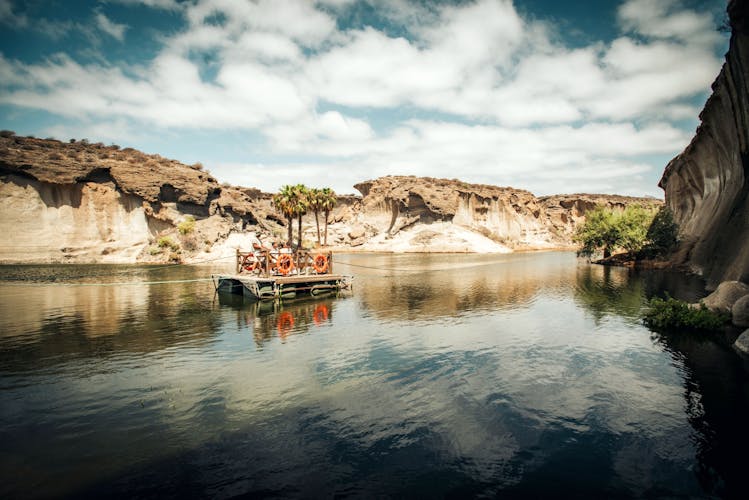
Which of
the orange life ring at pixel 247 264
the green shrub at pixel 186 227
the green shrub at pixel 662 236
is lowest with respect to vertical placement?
the orange life ring at pixel 247 264

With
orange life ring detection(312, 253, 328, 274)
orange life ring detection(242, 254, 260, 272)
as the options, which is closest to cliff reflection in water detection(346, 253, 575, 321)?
orange life ring detection(312, 253, 328, 274)

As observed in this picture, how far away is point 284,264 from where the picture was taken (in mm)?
28578

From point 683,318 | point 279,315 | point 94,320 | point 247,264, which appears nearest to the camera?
point 683,318

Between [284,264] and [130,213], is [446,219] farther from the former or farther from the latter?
[284,264]

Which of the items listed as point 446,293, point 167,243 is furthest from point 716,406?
point 167,243

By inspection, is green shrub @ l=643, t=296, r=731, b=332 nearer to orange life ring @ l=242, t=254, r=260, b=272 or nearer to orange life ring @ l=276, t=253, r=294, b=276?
orange life ring @ l=276, t=253, r=294, b=276

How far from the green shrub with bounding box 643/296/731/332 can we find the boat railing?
20961 millimetres

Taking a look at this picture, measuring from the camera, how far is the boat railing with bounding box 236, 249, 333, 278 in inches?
1121

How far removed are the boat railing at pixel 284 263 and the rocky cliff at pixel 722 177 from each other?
25321 millimetres

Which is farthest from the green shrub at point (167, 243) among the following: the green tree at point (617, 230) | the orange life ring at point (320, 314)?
the green tree at point (617, 230)

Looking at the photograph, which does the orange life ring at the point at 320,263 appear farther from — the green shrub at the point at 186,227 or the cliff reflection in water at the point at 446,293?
the green shrub at the point at 186,227

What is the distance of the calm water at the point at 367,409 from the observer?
6684 mm

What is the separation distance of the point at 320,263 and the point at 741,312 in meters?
24.4

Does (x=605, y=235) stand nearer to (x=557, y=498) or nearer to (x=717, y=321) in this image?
(x=717, y=321)
